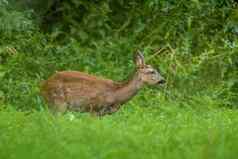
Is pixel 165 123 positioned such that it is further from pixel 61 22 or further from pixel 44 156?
pixel 61 22

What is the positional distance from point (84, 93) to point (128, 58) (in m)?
3.89

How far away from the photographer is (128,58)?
1884 cm

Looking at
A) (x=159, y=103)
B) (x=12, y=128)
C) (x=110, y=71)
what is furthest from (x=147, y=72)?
(x=12, y=128)

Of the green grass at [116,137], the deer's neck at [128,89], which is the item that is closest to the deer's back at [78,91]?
the deer's neck at [128,89]

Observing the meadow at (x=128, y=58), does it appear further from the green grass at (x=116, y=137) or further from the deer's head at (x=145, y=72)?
the deer's head at (x=145, y=72)

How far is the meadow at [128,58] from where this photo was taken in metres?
11.6

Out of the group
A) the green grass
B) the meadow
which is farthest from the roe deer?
the green grass

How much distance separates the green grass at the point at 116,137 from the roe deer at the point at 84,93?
2060 mm

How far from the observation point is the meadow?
1159cm

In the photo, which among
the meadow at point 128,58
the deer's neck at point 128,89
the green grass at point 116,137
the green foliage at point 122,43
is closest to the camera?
the green grass at point 116,137

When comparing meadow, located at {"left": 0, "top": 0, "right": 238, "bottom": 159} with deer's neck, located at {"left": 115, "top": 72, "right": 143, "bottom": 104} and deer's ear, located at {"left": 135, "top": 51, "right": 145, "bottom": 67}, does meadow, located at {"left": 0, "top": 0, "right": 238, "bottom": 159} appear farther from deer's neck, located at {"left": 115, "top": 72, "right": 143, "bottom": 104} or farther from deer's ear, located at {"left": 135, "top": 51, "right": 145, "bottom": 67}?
deer's ear, located at {"left": 135, "top": 51, "right": 145, "bottom": 67}

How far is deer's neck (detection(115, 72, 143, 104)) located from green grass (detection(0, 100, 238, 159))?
226 cm

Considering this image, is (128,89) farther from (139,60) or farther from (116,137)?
(116,137)

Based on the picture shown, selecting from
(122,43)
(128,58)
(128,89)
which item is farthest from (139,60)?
(122,43)
